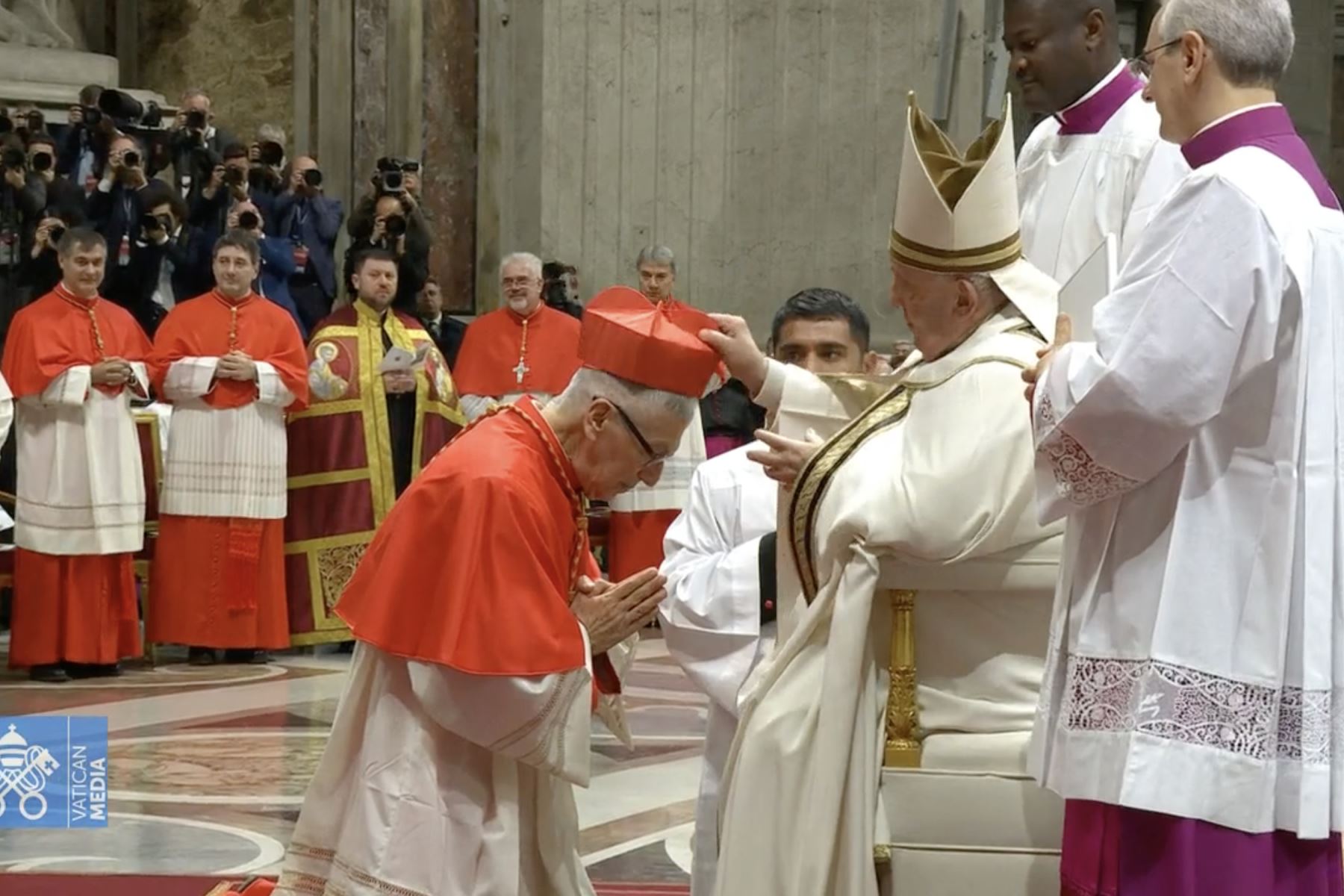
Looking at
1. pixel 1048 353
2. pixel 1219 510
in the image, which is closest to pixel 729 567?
A: pixel 1048 353

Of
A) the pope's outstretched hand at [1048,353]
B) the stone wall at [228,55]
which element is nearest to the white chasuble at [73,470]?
the stone wall at [228,55]

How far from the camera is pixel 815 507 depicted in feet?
11.3

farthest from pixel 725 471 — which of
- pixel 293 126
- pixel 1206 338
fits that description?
pixel 293 126

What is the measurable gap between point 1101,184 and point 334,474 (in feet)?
19.3

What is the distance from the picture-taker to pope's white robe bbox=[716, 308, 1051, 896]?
3.24m

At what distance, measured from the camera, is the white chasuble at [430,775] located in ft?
10.7

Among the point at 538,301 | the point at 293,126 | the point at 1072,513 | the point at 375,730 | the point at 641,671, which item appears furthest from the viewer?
→ the point at 293,126

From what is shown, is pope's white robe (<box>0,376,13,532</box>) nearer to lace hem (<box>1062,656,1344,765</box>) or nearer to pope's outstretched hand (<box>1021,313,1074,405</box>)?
pope's outstretched hand (<box>1021,313,1074,405</box>)

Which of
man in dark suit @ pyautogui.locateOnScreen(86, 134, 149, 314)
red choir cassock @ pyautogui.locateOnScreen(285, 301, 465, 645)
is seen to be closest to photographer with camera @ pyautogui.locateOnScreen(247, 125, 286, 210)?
man in dark suit @ pyautogui.locateOnScreen(86, 134, 149, 314)

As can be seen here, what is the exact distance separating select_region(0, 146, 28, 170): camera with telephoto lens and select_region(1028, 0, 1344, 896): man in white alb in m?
8.08

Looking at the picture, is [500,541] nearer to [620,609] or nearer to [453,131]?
[620,609]

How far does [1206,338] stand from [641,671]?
6476 millimetres

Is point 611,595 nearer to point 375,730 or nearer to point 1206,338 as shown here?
point 375,730

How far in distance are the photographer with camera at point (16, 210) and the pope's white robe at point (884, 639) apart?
7.28 meters
